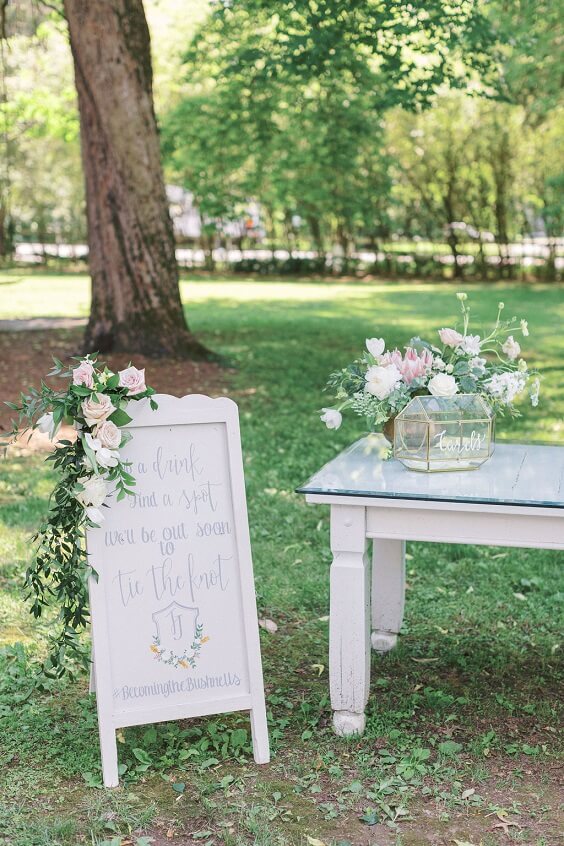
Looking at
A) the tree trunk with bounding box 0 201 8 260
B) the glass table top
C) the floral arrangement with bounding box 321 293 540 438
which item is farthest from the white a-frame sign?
the tree trunk with bounding box 0 201 8 260

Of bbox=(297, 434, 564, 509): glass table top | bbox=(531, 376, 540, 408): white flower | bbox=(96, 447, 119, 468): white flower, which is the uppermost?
bbox=(96, 447, 119, 468): white flower

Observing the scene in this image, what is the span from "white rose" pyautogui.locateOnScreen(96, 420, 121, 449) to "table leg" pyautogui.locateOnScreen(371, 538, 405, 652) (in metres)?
1.58

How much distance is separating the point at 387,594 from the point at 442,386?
3.72 ft

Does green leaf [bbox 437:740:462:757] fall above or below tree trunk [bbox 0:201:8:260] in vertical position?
above

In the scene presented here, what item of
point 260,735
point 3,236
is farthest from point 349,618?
point 3,236

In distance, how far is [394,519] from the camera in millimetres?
3547

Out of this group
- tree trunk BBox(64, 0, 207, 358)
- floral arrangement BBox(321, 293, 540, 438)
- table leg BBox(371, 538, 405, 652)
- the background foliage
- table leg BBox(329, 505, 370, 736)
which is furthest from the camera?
the background foliage

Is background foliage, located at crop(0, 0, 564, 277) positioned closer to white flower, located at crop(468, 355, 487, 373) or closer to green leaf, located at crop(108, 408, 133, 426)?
white flower, located at crop(468, 355, 487, 373)

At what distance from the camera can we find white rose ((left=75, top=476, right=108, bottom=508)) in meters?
3.29

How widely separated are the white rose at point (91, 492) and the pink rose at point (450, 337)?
1.50m

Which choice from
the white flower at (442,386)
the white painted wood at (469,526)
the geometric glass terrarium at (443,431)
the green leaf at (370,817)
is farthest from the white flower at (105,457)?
the green leaf at (370,817)

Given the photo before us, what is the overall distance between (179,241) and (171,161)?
34.8ft

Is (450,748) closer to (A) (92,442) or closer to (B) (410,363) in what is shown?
(B) (410,363)

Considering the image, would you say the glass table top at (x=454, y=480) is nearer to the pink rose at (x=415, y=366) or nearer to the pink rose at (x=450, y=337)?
the pink rose at (x=415, y=366)
